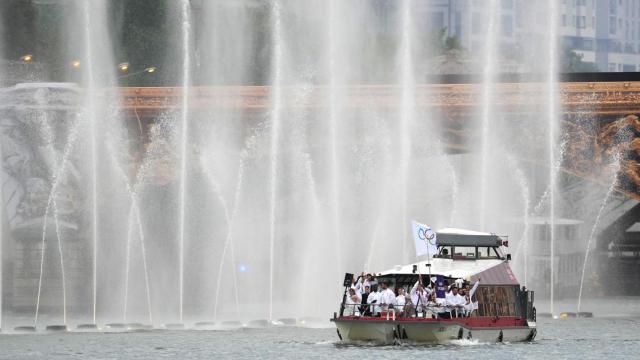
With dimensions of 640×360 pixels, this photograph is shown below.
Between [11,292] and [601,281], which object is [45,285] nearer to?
[11,292]

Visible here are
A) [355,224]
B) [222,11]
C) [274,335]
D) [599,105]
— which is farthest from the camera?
[222,11]

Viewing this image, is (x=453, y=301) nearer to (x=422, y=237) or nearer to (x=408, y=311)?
(x=408, y=311)

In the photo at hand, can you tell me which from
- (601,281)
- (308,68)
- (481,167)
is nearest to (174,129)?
(308,68)

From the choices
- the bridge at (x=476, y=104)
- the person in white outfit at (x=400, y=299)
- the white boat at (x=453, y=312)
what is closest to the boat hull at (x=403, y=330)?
the white boat at (x=453, y=312)

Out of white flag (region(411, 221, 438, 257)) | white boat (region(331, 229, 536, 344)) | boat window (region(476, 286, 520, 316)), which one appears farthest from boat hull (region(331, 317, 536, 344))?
white flag (region(411, 221, 438, 257))

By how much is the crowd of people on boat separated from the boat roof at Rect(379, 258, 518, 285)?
2.69ft

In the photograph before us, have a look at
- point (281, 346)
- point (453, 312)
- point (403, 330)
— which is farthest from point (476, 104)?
point (403, 330)

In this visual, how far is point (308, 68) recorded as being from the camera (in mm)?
109688

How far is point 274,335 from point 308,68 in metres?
34.3

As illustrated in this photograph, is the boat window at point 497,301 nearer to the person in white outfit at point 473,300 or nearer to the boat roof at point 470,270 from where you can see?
the boat roof at point 470,270

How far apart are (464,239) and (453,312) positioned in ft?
15.7

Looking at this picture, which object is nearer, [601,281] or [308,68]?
[308,68]

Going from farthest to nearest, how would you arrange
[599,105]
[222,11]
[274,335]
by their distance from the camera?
[222,11]
[599,105]
[274,335]

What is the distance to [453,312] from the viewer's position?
225ft
